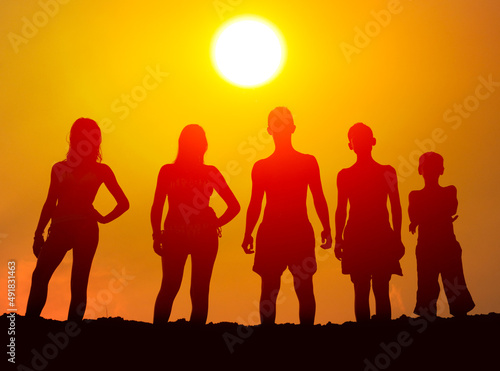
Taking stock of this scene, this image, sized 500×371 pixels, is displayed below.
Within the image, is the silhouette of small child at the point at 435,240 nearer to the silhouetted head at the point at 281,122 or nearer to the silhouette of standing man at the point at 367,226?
the silhouette of standing man at the point at 367,226

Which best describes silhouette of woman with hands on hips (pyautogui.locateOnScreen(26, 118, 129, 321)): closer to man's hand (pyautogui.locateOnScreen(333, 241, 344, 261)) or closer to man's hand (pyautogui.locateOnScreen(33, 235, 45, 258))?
man's hand (pyautogui.locateOnScreen(33, 235, 45, 258))

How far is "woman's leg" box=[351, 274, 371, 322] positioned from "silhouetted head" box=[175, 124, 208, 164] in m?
3.09

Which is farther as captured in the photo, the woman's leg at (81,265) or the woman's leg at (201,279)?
the woman's leg at (201,279)

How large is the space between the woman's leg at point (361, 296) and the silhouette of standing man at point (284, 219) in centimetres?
78

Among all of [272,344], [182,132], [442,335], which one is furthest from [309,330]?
[182,132]

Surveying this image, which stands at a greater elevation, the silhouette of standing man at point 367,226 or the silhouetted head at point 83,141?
the silhouetted head at point 83,141

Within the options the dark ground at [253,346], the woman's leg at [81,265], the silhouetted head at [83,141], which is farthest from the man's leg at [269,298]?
the silhouetted head at [83,141]

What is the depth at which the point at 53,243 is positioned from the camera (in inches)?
340

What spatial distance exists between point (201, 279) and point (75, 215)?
2.08 m

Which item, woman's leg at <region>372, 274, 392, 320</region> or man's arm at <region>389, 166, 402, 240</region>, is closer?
woman's leg at <region>372, 274, 392, 320</region>

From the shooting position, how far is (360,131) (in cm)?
→ 955

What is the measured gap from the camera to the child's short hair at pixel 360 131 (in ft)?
31.3

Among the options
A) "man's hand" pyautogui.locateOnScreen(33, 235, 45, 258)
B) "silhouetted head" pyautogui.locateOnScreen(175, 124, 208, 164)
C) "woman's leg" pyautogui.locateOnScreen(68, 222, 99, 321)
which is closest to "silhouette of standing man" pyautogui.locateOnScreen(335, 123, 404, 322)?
"silhouetted head" pyautogui.locateOnScreen(175, 124, 208, 164)

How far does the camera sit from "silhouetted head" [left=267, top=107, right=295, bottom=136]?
9133mm
